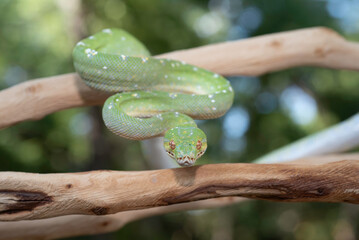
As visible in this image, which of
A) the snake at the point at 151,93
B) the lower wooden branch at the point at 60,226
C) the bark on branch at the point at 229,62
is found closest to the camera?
the snake at the point at 151,93

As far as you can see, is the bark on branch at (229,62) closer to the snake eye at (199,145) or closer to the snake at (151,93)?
the snake at (151,93)

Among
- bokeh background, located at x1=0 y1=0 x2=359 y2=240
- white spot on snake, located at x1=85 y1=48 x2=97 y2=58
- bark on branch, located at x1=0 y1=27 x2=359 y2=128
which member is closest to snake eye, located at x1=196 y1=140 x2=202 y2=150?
white spot on snake, located at x1=85 y1=48 x2=97 y2=58

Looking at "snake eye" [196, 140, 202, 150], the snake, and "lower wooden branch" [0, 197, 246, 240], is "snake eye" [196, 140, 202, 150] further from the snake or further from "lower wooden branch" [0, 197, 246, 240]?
"lower wooden branch" [0, 197, 246, 240]

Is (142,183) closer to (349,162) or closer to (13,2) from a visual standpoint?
(349,162)

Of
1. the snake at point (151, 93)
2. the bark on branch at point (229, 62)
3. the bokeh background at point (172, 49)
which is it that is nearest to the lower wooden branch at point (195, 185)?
the snake at point (151, 93)

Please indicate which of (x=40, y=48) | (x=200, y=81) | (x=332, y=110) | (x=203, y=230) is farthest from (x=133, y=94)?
(x=203, y=230)

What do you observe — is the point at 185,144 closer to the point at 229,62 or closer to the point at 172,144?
the point at 172,144

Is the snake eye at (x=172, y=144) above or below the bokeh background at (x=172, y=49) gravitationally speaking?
above
